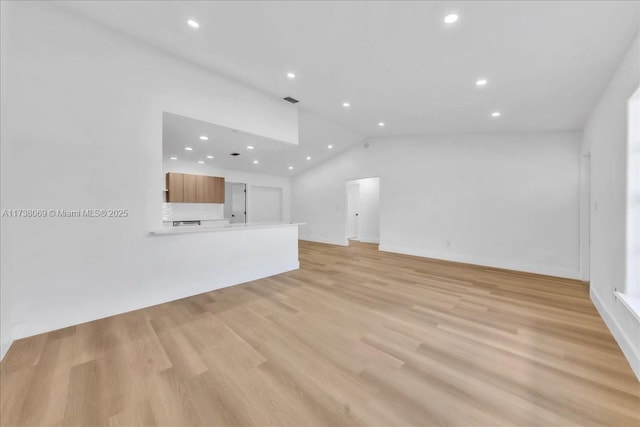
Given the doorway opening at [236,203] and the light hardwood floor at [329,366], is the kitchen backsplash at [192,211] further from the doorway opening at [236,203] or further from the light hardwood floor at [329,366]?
the light hardwood floor at [329,366]

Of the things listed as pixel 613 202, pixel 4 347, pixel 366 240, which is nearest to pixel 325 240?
pixel 366 240

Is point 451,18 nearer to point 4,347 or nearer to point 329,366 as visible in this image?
point 329,366

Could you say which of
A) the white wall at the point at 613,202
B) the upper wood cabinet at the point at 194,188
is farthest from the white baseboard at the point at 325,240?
the white wall at the point at 613,202

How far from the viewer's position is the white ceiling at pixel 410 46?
1999 mm

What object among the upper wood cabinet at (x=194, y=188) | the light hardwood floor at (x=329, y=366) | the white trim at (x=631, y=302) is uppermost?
the upper wood cabinet at (x=194, y=188)

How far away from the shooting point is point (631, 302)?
1.96 m

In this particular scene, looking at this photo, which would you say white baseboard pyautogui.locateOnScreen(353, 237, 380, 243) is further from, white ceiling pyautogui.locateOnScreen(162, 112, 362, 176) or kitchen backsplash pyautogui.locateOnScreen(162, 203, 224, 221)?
kitchen backsplash pyautogui.locateOnScreen(162, 203, 224, 221)

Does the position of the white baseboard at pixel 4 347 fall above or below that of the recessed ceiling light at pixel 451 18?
below

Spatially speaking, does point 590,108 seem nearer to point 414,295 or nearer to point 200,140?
point 414,295

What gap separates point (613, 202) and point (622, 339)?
1.29 metres

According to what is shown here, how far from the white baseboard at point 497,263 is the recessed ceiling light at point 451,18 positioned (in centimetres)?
477

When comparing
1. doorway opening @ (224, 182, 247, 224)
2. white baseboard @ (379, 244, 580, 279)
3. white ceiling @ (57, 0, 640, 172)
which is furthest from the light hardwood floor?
doorway opening @ (224, 182, 247, 224)

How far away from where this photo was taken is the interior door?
9.50m

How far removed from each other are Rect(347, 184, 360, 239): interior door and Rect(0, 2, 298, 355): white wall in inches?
269
